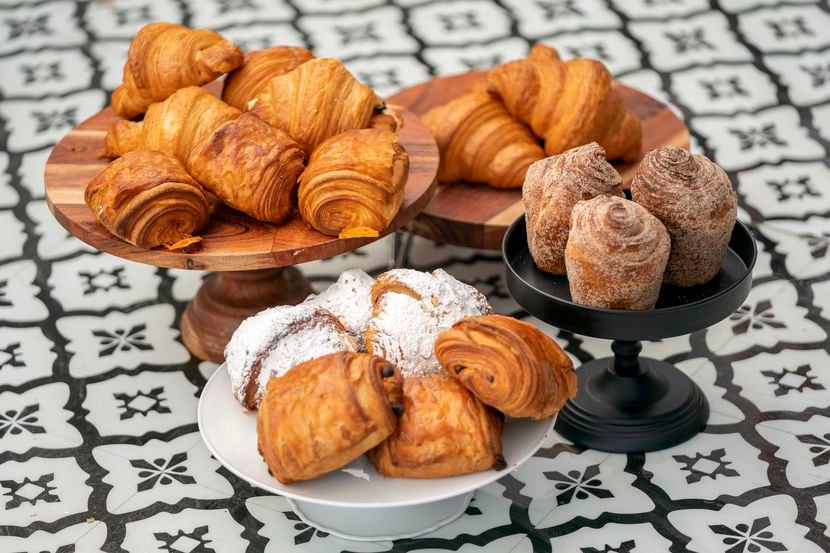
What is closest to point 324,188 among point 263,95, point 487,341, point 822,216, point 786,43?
point 263,95

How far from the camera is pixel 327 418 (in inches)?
71.6

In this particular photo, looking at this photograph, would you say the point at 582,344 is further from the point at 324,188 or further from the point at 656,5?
the point at 656,5

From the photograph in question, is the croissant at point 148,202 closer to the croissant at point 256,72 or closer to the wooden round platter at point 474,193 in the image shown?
the croissant at point 256,72

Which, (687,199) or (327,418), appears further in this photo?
(687,199)

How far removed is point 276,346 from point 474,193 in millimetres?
856

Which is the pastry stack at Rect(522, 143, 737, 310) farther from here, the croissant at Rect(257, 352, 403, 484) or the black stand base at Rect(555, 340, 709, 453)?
the croissant at Rect(257, 352, 403, 484)

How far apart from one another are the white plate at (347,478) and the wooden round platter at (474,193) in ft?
2.34

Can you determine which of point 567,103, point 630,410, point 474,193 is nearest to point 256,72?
point 474,193

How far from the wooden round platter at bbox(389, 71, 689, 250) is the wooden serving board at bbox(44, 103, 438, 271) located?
0.18 m

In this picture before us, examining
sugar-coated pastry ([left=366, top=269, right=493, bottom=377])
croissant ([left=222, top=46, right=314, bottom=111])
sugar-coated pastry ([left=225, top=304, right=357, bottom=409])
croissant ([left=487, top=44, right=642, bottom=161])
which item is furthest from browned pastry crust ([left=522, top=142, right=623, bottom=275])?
croissant ([left=222, top=46, right=314, bottom=111])

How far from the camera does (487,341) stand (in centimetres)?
188

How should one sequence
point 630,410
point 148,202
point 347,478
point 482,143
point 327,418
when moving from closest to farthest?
1. point 327,418
2. point 347,478
3. point 148,202
4. point 630,410
5. point 482,143

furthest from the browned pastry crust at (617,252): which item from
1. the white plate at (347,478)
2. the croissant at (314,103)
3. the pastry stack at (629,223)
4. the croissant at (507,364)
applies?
the croissant at (314,103)

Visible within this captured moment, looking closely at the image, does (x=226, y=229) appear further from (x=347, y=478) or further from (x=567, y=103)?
(x=567, y=103)
